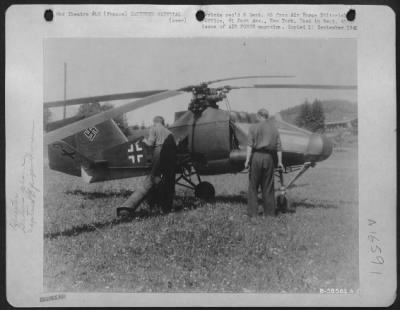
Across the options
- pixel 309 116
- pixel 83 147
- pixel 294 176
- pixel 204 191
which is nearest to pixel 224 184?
pixel 204 191

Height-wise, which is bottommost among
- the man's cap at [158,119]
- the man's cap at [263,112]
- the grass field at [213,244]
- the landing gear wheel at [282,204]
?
the grass field at [213,244]

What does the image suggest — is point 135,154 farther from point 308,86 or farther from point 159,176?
point 308,86

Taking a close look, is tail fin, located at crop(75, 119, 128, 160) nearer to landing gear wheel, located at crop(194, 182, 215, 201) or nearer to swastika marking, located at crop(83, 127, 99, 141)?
swastika marking, located at crop(83, 127, 99, 141)

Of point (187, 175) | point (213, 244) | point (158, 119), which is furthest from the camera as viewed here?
point (187, 175)

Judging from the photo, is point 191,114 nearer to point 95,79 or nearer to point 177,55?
Answer: point 177,55

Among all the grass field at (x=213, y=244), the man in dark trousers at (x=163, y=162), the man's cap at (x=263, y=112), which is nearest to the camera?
the grass field at (x=213, y=244)

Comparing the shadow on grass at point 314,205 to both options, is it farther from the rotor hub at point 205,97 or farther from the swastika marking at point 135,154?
the swastika marking at point 135,154

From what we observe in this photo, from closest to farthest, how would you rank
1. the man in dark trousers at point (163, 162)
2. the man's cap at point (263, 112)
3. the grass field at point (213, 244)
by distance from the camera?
the grass field at point (213, 244) → the man's cap at point (263, 112) → the man in dark trousers at point (163, 162)

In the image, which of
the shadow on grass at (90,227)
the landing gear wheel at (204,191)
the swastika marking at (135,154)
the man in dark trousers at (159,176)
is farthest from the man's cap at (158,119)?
the shadow on grass at (90,227)
